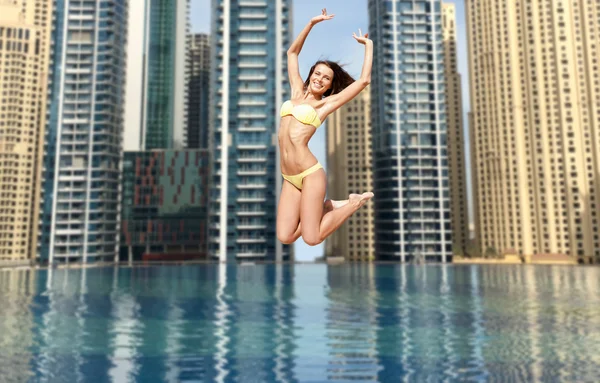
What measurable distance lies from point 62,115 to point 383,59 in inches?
3615

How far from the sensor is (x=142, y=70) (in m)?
178

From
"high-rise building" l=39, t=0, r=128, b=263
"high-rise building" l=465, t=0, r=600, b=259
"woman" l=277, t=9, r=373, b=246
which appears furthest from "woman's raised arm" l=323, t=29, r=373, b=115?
"high-rise building" l=465, t=0, r=600, b=259

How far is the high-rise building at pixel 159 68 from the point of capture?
566ft

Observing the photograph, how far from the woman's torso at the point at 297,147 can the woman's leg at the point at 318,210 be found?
0.14m

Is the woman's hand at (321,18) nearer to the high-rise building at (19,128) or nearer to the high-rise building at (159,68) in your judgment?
the high-rise building at (19,128)

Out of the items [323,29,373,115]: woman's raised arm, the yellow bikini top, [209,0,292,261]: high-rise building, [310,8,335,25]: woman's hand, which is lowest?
the yellow bikini top

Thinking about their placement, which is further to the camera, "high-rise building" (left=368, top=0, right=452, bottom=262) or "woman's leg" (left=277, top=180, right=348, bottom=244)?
"high-rise building" (left=368, top=0, right=452, bottom=262)

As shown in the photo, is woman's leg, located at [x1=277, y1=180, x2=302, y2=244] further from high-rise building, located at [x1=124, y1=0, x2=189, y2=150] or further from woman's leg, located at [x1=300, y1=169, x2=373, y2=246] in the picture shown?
high-rise building, located at [x1=124, y1=0, x2=189, y2=150]

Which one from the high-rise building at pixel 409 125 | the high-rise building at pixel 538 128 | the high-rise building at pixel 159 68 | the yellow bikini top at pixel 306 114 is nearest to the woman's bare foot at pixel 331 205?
the yellow bikini top at pixel 306 114

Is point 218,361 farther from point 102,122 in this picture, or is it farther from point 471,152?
point 471,152

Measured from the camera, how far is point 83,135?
417 feet

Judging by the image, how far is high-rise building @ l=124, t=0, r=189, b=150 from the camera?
566 feet

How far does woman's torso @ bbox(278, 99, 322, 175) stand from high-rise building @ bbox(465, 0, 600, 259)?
168 meters

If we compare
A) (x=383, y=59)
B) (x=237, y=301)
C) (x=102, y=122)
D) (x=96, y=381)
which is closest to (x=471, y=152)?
(x=383, y=59)
